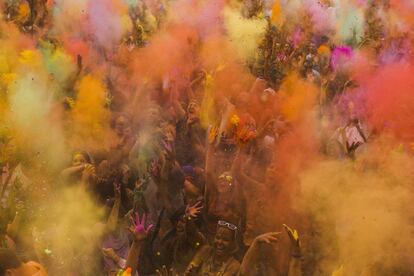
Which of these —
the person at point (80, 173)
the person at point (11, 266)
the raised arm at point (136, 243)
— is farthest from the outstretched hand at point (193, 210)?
the person at point (11, 266)

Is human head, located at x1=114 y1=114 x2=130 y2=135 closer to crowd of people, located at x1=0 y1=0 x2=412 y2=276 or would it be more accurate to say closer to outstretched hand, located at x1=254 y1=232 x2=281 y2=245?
crowd of people, located at x1=0 y1=0 x2=412 y2=276

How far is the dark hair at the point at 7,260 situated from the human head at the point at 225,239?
109 centimetres

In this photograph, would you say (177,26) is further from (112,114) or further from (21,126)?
(21,126)

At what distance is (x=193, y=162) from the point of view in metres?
3.52

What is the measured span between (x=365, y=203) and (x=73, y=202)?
1.89m

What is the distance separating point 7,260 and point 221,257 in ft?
3.87

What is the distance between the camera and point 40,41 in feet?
13.9

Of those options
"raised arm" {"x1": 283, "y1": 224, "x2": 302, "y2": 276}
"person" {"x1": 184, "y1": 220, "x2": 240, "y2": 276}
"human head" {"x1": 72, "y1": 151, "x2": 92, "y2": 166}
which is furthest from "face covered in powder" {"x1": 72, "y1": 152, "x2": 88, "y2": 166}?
"raised arm" {"x1": 283, "y1": 224, "x2": 302, "y2": 276}

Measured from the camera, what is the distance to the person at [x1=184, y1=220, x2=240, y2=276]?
2.82 metres

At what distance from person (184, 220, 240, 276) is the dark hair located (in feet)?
3.23

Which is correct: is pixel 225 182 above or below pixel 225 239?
above

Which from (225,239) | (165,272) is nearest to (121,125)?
(165,272)

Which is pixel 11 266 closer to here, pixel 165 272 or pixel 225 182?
pixel 165 272

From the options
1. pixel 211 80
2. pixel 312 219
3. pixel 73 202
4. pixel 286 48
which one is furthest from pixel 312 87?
pixel 73 202
